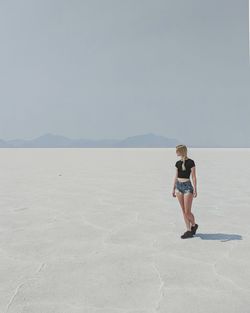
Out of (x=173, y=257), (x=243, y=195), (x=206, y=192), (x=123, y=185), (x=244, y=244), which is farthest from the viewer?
(x=123, y=185)

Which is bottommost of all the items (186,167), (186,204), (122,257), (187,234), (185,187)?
(122,257)

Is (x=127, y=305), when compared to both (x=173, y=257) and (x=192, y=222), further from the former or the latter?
(x=192, y=222)

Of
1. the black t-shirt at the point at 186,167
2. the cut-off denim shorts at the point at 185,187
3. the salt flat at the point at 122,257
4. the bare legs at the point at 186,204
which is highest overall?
the black t-shirt at the point at 186,167

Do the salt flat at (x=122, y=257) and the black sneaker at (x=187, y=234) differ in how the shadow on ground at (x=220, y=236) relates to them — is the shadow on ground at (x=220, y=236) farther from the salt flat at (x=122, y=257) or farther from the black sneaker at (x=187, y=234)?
the black sneaker at (x=187, y=234)

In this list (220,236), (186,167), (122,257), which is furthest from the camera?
(220,236)

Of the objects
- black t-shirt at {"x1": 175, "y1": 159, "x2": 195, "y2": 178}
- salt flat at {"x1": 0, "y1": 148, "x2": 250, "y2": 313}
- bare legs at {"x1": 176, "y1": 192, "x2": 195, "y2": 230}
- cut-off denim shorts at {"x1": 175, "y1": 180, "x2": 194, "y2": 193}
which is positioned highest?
black t-shirt at {"x1": 175, "y1": 159, "x2": 195, "y2": 178}

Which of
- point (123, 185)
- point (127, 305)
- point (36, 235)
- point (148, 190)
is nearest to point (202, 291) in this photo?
point (127, 305)

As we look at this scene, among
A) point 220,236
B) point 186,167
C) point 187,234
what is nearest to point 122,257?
point 187,234

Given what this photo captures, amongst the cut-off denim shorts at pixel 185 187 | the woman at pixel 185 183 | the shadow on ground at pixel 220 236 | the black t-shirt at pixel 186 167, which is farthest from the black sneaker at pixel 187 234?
the black t-shirt at pixel 186 167

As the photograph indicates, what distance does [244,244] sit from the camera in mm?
5145

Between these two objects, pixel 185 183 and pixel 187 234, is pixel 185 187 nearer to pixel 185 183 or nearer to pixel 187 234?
pixel 185 183

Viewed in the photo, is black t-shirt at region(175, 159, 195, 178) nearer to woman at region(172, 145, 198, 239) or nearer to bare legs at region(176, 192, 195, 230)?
woman at region(172, 145, 198, 239)

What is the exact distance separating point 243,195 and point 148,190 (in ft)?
7.66

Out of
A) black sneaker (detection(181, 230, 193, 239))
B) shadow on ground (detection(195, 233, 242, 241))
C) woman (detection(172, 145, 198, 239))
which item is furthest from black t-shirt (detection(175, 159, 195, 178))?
shadow on ground (detection(195, 233, 242, 241))
